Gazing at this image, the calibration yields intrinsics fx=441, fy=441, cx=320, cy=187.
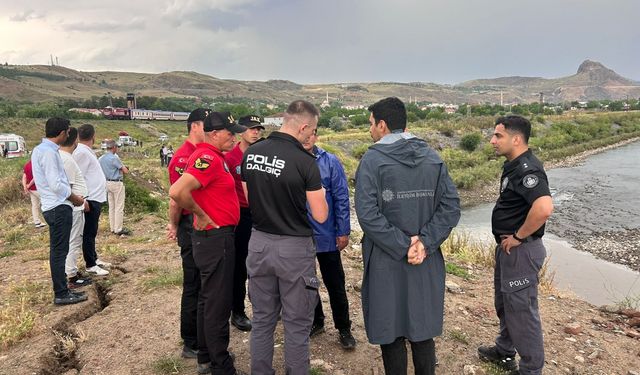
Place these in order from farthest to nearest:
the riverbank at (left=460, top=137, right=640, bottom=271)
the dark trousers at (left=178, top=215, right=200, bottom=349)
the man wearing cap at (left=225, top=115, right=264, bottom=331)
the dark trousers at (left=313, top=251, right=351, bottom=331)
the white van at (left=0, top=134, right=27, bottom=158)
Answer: the white van at (left=0, top=134, right=27, bottom=158) → the riverbank at (left=460, top=137, right=640, bottom=271) → the man wearing cap at (left=225, top=115, right=264, bottom=331) → the dark trousers at (left=313, top=251, right=351, bottom=331) → the dark trousers at (left=178, top=215, right=200, bottom=349)

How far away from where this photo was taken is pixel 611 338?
496cm

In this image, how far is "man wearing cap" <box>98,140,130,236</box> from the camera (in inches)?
324

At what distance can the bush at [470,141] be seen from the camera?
31.6 metres

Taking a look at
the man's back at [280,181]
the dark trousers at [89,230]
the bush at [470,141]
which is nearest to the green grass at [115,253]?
the dark trousers at [89,230]

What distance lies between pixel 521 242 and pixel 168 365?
3148 mm

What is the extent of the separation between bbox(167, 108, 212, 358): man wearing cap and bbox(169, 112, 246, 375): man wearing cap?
32cm

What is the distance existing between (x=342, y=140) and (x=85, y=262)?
83.3ft

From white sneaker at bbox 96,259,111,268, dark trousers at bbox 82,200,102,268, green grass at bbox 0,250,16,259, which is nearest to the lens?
dark trousers at bbox 82,200,102,268

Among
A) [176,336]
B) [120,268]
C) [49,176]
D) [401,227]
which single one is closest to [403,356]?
[401,227]

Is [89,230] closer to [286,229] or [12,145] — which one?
[286,229]

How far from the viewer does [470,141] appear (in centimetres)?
3181

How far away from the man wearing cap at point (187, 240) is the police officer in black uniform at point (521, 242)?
254 cm

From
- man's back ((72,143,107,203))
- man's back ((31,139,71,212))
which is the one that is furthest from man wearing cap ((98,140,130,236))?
man's back ((31,139,71,212))

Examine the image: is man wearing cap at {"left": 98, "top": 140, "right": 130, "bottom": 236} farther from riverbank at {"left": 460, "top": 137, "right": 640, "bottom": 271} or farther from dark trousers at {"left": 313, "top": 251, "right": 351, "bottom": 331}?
riverbank at {"left": 460, "top": 137, "right": 640, "bottom": 271}
